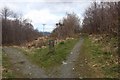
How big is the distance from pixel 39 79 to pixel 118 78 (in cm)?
355

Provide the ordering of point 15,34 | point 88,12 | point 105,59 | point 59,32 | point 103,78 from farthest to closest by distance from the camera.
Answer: point 15,34
point 88,12
point 59,32
point 105,59
point 103,78

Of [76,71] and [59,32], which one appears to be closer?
[76,71]

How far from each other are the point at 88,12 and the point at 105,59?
5912cm

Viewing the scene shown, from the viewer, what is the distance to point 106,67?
16.0 metres

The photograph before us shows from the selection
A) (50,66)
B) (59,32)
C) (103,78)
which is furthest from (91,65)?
(59,32)

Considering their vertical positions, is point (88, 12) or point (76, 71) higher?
point (88, 12)

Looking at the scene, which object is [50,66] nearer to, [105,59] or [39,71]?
[39,71]

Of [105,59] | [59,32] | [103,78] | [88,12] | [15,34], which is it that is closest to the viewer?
[103,78]

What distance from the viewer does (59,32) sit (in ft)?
198

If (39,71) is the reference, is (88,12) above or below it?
above

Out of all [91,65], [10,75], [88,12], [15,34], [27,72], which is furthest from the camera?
[15,34]

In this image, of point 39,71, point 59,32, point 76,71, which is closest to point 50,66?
point 39,71

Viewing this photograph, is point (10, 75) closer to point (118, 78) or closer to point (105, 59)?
point (118, 78)

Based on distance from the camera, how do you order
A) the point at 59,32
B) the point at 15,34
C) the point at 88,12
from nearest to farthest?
the point at 59,32
the point at 88,12
the point at 15,34
